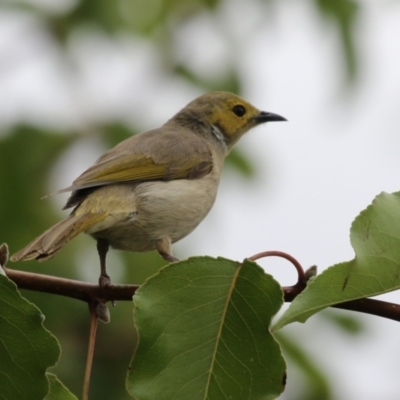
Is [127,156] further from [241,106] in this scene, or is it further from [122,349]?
[241,106]

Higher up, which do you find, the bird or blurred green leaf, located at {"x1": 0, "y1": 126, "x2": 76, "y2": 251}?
the bird

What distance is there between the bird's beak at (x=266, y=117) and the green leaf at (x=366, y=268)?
160 inches

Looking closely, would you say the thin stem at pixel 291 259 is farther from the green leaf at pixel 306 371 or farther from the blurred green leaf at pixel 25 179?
the blurred green leaf at pixel 25 179

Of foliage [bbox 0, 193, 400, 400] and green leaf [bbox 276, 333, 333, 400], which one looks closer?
foliage [bbox 0, 193, 400, 400]

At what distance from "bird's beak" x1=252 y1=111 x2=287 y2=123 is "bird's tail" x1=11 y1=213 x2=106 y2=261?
2608 millimetres

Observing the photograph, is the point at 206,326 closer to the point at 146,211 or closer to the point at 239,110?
the point at 146,211

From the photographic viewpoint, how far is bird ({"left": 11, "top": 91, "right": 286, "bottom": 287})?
4488 mm

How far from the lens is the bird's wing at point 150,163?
4816 millimetres

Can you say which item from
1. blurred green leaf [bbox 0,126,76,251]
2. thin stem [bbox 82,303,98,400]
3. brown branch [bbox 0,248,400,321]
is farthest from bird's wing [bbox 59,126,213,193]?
thin stem [bbox 82,303,98,400]

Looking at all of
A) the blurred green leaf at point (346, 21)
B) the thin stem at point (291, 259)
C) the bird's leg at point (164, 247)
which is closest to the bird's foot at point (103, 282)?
the thin stem at point (291, 259)

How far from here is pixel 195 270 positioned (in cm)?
269

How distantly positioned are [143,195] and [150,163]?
1.35 feet

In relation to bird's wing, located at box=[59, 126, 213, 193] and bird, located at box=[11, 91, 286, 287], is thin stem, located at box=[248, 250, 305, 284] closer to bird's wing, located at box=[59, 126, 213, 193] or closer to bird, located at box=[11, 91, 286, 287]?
bird, located at box=[11, 91, 286, 287]

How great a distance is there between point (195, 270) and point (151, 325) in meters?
0.24
